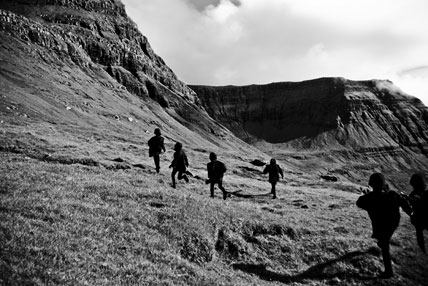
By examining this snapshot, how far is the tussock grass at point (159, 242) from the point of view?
977cm

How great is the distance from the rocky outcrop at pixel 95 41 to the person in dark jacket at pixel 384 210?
13810cm

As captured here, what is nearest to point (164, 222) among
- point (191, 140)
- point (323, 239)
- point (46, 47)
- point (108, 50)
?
point (323, 239)

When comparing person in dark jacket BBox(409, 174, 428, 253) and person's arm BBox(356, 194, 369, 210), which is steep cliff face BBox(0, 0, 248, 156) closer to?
person's arm BBox(356, 194, 369, 210)

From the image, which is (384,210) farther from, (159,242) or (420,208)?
(159,242)

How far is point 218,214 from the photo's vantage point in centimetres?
1691

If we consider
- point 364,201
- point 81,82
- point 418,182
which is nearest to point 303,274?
point 364,201

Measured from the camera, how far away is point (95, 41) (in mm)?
166000

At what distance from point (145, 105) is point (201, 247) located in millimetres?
145040

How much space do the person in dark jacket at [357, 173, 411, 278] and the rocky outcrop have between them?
138095mm

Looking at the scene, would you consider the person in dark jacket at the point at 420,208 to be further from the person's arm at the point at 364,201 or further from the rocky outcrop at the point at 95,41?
the rocky outcrop at the point at 95,41

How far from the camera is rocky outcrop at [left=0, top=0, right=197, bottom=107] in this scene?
Result: 5738 inches

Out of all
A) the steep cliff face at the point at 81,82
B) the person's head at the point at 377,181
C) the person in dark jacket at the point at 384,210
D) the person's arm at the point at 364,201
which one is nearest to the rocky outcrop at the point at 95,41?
the steep cliff face at the point at 81,82

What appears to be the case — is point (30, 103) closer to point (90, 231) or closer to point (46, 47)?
point (46, 47)

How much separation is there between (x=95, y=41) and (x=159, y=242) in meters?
168
